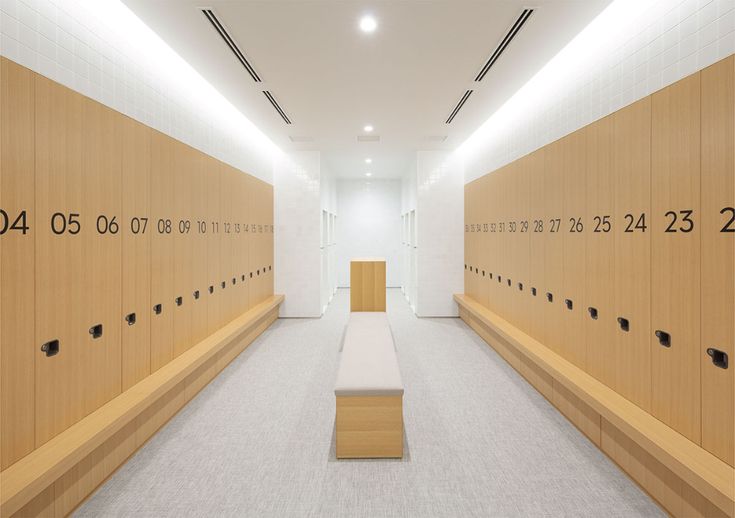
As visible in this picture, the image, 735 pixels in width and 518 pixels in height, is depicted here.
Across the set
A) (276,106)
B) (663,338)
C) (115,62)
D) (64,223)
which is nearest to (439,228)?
(276,106)

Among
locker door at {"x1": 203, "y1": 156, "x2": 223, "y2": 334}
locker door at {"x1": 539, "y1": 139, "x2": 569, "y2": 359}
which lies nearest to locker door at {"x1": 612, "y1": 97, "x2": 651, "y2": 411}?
locker door at {"x1": 539, "y1": 139, "x2": 569, "y2": 359}

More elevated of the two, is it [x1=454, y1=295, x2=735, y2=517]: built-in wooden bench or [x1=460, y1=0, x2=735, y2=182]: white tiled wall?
[x1=460, y1=0, x2=735, y2=182]: white tiled wall

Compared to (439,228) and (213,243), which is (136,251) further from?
(439,228)

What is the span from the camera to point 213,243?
452 cm

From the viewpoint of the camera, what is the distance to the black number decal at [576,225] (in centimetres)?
329

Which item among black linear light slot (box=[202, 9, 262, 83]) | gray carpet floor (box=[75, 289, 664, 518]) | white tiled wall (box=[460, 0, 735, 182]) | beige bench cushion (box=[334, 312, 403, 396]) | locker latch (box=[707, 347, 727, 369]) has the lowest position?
gray carpet floor (box=[75, 289, 664, 518])

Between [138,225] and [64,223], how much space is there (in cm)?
75

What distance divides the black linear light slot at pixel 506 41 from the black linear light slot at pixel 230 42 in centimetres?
220

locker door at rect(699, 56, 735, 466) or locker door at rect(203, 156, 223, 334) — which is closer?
locker door at rect(699, 56, 735, 466)

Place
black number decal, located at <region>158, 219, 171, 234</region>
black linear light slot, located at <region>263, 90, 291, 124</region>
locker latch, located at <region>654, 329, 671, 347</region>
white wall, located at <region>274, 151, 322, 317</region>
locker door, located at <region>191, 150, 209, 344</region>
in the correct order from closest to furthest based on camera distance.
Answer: locker latch, located at <region>654, 329, 671, 347</region> < black number decal, located at <region>158, 219, 171, 234</region> < locker door, located at <region>191, 150, 209, 344</region> < black linear light slot, located at <region>263, 90, 291, 124</region> < white wall, located at <region>274, 151, 322, 317</region>

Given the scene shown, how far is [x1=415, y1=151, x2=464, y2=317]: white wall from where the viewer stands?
7223mm

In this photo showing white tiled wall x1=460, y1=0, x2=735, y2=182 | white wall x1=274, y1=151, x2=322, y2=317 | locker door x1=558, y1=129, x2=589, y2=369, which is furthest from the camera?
white wall x1=274, y1=151, x2=322, y2=317

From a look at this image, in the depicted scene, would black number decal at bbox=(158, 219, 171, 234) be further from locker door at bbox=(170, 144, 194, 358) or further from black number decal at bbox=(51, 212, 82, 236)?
black number decal at bbox=(51, 212, 82, 236)

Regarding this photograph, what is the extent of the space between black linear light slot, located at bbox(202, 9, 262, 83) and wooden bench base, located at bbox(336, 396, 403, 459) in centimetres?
286
